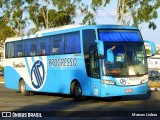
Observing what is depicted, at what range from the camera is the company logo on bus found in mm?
22984

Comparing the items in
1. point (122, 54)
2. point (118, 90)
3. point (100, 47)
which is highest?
point (100, 47)

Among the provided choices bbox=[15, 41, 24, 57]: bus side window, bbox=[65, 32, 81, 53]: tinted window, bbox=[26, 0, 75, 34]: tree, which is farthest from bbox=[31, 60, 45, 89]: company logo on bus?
bbox=[26, 0, 75, 34]: tree

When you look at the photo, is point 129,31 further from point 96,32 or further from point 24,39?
point 24,39

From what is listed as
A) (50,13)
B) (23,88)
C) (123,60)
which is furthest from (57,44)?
(50,13)

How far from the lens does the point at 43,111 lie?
15.1 meters

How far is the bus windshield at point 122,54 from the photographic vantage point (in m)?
18.3

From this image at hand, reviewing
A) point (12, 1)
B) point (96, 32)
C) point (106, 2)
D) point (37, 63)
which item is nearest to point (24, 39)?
point (37, 63)

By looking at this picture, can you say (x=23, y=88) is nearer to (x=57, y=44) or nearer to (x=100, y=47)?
(x=57, y=44)

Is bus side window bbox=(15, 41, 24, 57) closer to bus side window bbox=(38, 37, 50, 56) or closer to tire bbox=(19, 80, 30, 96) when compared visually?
tire bbox=(19, 80, 30, 96)

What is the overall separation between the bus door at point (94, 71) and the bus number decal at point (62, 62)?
1.32 metres

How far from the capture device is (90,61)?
1898 centimetres

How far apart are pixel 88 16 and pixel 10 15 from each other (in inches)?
415

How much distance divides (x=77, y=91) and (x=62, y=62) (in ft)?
6.06

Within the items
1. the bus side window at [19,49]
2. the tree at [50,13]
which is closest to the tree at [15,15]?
the tree at [50,13]
